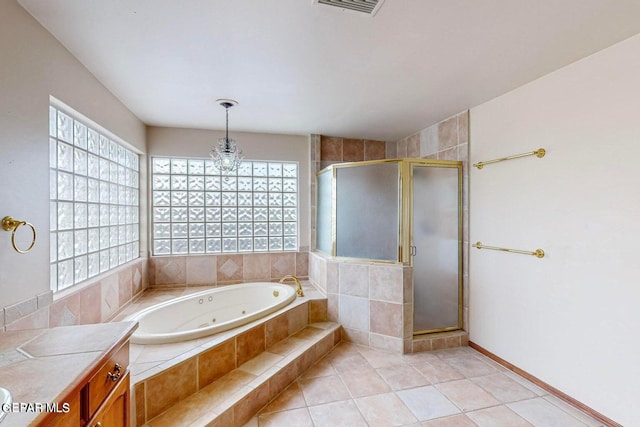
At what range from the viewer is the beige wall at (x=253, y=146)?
320 centimetres

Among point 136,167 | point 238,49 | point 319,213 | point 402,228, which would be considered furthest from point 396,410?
point 136,167

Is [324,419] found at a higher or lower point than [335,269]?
lower

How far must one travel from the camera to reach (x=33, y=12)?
1.35 meters

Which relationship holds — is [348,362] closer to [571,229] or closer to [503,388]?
[503,388]

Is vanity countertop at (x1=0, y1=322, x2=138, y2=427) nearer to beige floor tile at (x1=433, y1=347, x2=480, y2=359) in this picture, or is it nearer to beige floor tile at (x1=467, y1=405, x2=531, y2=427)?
beige floor tile at (x1=467, y1=405, x2=531, y2=427)

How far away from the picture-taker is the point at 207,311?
9.36 ft

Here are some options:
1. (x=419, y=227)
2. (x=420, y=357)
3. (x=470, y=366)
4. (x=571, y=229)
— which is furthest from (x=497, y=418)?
(x=419, y=227)

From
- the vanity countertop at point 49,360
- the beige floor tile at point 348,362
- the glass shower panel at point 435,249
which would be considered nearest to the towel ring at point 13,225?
the vanity countertop at point 49,360

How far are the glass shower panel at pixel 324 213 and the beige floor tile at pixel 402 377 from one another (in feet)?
4.22

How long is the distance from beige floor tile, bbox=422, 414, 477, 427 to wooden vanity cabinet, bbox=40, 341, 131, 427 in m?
1.62

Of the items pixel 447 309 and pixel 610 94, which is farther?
pixel 447 309

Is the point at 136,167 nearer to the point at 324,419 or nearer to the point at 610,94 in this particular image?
the point at 324,419

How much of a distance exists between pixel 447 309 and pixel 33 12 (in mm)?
3520

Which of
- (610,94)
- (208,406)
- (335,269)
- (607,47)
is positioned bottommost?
(208,406)
